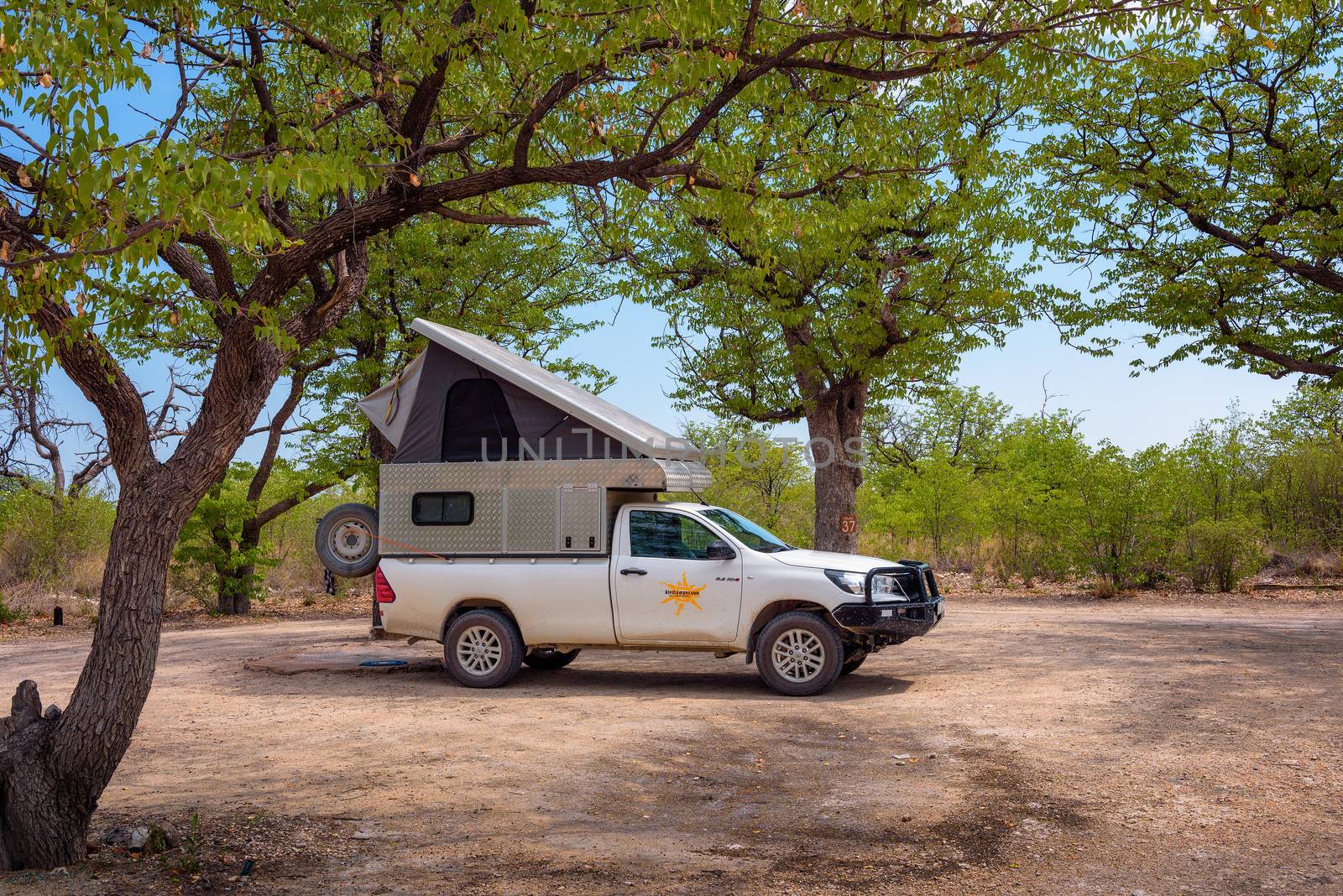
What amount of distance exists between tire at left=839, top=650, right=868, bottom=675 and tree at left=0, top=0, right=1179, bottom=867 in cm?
464

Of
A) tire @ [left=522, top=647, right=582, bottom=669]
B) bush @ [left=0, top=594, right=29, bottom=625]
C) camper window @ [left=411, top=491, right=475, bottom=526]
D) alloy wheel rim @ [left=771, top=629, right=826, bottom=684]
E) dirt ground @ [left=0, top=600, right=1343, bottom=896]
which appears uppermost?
camper window @ [left=411, top=491, right=475, bottom=526]

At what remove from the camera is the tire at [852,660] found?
1017cm

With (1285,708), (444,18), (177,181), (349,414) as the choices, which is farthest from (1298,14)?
(349,414)

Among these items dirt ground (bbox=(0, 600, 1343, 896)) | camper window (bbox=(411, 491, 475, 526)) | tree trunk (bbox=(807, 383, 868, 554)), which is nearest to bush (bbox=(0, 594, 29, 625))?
dirt ground (bbox=(0, 600, 1343, 896))

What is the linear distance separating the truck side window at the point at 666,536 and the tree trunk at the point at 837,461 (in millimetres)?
9767

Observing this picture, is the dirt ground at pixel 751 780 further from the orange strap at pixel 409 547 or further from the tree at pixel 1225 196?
the tree at pixel 1225 196

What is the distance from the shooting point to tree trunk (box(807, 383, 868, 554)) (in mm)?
20172

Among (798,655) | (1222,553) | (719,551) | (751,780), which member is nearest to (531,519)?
(719,551)

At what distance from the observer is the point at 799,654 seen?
985 cm

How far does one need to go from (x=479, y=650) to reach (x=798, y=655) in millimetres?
3342

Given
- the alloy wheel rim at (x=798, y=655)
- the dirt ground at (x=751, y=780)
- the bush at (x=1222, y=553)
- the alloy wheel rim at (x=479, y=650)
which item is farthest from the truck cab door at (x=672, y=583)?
the bush at (x=1222, y=553)

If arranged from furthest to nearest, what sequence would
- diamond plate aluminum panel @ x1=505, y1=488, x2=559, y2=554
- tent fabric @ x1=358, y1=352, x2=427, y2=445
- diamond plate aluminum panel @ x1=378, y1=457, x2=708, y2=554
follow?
tent fabric @ x1=358, y1=352, x2=427, y2=445
diamond plate aluminum panel @ x1=505, y1=488, x2=559, y2=554
diamond plate aluminum panel @ x1=378, y1=457, x2=708, y2=554

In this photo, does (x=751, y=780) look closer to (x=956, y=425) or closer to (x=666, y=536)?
(x=666, y=536)

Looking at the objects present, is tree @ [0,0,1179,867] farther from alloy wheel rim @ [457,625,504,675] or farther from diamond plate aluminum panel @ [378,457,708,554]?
alloy wheel rim @ [457,625,504,675]
